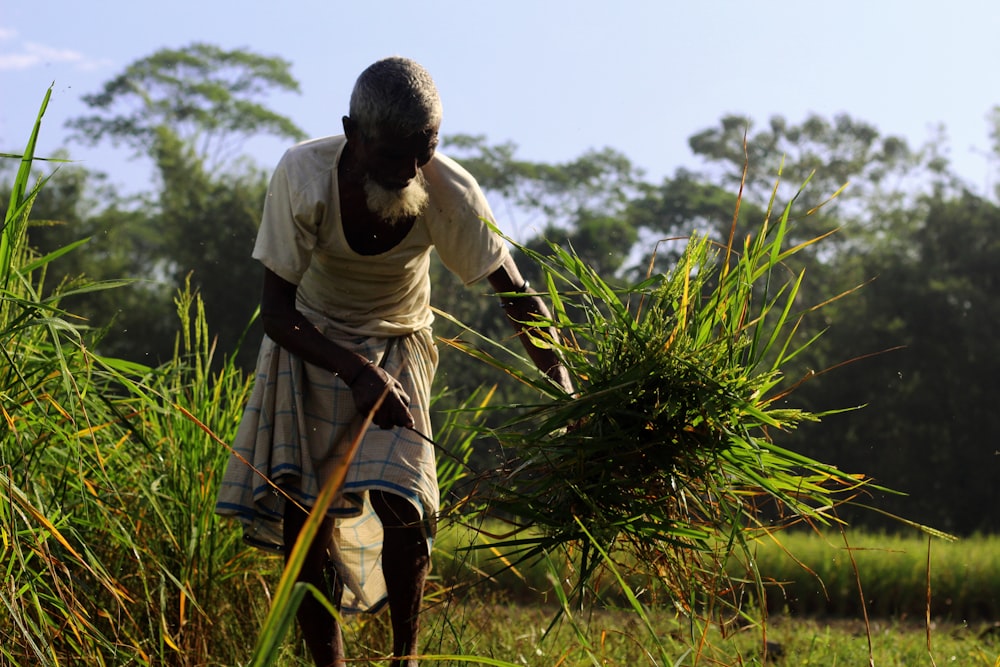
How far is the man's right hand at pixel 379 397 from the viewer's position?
2.72m

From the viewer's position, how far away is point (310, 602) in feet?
9.93

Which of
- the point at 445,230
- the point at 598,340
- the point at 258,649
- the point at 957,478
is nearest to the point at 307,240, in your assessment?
the point at 445,230

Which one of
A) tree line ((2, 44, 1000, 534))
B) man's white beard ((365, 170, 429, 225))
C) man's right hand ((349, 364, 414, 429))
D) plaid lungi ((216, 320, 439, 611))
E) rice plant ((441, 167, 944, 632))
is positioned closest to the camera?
rice plant ((441, 167, 944, 632))

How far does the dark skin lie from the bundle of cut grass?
346 millimetres

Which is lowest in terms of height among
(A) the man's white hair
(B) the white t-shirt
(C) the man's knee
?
(C) the man's knee

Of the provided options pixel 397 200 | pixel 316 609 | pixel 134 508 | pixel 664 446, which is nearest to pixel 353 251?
pixel 397 200

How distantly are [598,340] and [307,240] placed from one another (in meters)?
0.87

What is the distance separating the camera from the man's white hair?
2803 millimetres

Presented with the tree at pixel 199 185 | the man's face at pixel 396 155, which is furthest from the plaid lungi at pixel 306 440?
the tree at pixel 199 185

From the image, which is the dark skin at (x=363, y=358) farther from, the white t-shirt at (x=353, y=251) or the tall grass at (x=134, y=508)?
the tall grass at (x=134, y=508)

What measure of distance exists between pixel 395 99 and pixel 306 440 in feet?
3.19

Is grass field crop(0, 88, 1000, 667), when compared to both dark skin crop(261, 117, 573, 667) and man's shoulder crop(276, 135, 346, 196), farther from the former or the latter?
man's shoulder crop(276, 135, 346, 196)

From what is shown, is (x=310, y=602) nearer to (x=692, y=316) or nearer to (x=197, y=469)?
(x=197, y=469)

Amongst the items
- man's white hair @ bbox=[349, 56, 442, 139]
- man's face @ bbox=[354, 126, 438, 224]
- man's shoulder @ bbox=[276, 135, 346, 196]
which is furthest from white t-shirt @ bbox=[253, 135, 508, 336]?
man's white hair @ bbox=[349, 56, 442, 139]
